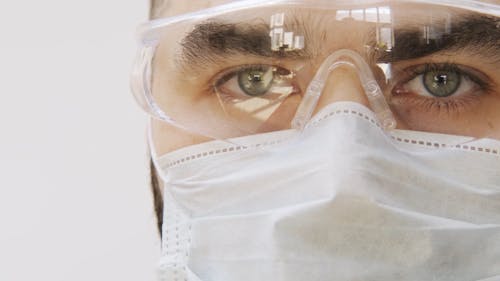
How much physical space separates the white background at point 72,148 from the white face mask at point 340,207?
0.91 meters

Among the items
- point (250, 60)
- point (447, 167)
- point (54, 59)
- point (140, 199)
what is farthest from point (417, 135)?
point (54, 59)

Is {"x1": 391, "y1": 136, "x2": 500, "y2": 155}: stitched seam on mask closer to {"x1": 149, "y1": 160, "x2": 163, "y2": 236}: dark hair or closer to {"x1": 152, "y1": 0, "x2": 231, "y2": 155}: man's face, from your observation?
{"x1": 152, "y1": 0, "x2": 231, "y2": 155}: man's face

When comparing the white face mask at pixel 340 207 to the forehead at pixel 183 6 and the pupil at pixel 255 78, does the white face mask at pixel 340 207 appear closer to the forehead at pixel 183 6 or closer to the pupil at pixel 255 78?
the pupil at pixel 255 78

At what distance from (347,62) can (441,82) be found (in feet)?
0.57

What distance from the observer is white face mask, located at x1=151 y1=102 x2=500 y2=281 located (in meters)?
1.11

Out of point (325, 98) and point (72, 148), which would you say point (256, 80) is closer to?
point (325, 98)

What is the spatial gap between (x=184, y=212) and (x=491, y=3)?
58 cm

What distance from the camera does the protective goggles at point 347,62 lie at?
1.22 metres

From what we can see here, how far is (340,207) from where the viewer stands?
1102mm

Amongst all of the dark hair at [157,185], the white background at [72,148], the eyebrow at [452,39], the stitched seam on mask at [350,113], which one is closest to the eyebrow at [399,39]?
the eyebrow at [452,39]

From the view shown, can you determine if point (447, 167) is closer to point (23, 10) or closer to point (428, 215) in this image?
point (428, 215)

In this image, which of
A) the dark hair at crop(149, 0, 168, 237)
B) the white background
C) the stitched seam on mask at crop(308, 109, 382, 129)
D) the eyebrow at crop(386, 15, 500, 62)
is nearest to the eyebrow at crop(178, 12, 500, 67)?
the eyebrow at crop(386, 15, 500, 62)

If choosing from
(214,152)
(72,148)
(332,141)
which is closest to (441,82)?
(332,141)

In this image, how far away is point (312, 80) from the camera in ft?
4.04
